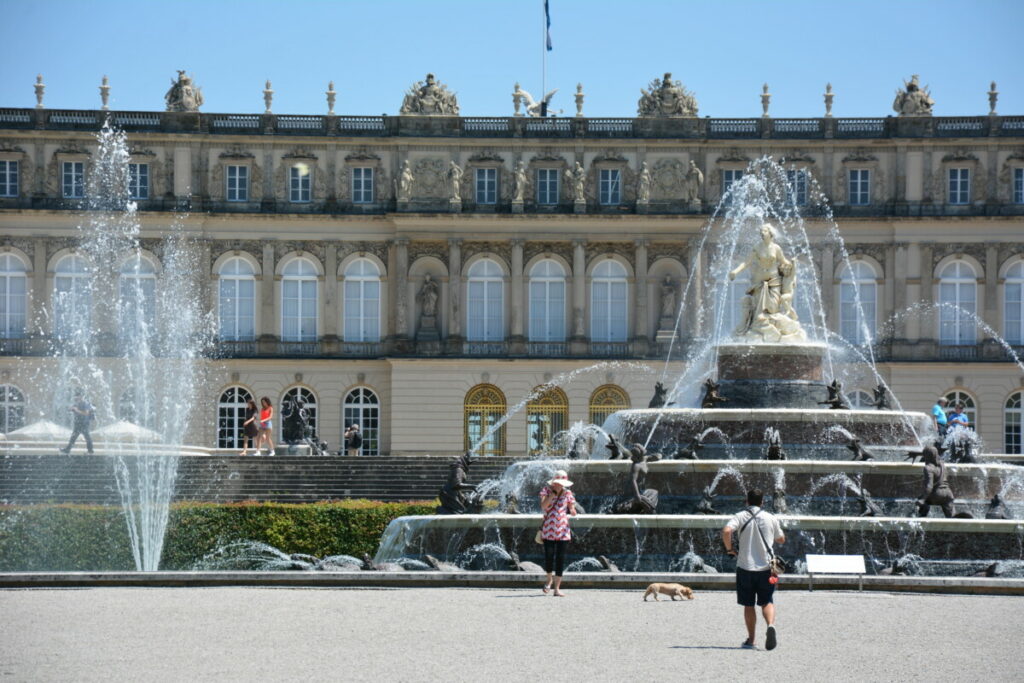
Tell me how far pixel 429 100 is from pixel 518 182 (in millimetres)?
4281

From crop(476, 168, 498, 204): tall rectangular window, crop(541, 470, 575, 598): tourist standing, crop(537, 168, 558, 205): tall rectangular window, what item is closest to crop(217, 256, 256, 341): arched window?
crop(476, 168, 498, 204): tall rectangular window

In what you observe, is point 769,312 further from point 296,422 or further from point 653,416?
point 296,422

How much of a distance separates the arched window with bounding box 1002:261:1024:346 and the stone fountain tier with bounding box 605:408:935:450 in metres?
33.4

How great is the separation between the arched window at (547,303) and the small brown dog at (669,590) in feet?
137

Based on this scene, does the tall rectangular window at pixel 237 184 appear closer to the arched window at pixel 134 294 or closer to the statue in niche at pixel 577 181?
the arched window at pixel 134 294

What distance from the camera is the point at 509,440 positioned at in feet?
194

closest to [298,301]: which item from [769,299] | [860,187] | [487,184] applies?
[487,184]

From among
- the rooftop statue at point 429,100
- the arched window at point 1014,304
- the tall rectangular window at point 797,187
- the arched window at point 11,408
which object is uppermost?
the rooftop statue at point 429,100

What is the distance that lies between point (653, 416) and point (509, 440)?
30.4m

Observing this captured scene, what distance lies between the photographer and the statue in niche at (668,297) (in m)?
60.6

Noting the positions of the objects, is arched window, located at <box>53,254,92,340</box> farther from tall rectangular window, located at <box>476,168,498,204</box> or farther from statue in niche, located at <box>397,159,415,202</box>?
tall rectangular window, located at <box>476,168,498,204</box>

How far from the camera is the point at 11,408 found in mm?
58281

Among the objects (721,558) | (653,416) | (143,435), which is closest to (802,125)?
(143,435)

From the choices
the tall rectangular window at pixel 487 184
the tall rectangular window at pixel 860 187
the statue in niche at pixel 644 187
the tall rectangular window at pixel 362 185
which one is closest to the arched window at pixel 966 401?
the tall rectangular window at pixel 860 187
